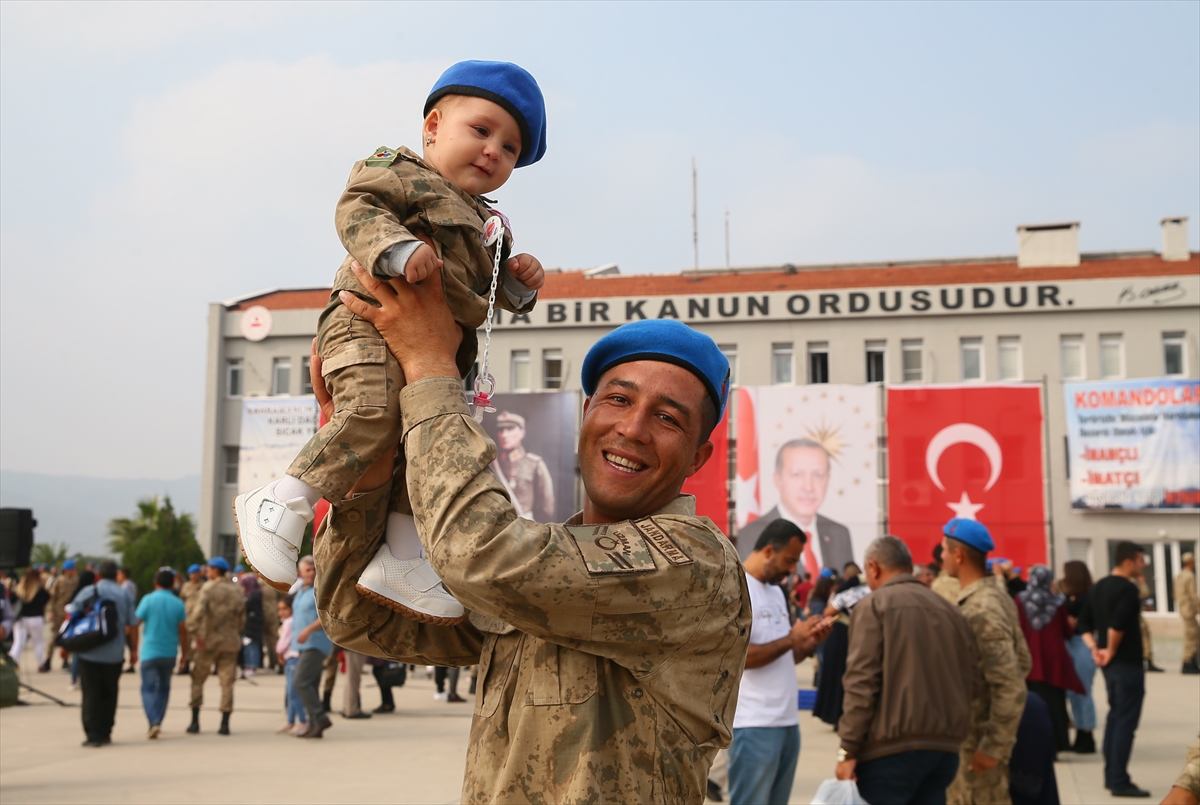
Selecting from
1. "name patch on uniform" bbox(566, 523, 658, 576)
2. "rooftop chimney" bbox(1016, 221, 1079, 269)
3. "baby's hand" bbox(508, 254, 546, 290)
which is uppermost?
"rooftop chimney" bbox(1016, 221, 1079, 269)

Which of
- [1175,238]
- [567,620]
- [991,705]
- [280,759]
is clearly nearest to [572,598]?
[567,620]

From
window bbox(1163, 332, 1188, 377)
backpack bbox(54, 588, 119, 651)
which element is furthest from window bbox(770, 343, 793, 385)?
backpack bbox(54, 588, 119, 651)

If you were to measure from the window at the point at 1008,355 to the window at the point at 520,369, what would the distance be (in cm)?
1933

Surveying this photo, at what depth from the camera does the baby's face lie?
93.5 inches

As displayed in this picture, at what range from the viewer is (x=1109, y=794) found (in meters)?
9.08

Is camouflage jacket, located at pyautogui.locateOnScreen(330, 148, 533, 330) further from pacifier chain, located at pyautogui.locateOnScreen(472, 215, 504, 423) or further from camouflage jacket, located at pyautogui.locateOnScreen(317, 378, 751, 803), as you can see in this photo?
camouflage jacket, located at pyautogui.locateOnScreen(317, 378, 751, 803)

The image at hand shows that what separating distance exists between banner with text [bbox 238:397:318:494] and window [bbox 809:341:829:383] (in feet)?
67.2

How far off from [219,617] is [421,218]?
11.4m

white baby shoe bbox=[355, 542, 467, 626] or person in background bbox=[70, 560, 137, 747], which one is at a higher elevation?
white baby shoe bbox=[355, 542, 467, 626]

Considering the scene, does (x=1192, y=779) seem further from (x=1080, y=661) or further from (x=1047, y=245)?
(x=1047, y=245)

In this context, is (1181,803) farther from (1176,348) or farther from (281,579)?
(1176,348)

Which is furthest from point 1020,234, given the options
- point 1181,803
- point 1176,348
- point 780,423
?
point 1181,803

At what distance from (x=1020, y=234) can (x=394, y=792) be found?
1567 inches

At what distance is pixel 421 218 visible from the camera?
7.50 feet
